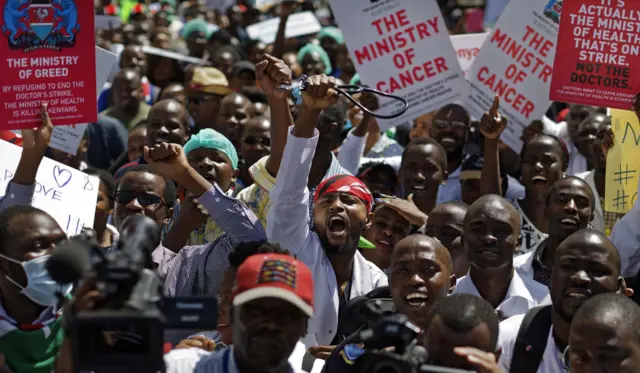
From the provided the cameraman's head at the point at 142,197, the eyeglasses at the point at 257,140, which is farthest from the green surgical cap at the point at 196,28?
the cameraman's head at the point at 142,197

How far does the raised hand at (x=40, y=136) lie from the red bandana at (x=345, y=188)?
138cm

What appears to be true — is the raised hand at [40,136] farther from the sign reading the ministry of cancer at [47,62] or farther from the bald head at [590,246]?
the bald head at [590,246]

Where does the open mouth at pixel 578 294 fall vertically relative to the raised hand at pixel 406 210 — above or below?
above

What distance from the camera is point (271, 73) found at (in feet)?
18.2

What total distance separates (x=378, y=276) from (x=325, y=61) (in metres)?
6.56

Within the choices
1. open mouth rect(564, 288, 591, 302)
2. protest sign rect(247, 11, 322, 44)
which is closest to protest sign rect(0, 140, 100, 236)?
open mouth rect(564, 288, 591, 302)

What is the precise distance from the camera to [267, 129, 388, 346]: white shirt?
542 centimetres

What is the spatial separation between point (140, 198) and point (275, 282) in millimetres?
2476

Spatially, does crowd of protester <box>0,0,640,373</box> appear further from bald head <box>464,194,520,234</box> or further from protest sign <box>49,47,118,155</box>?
protest sign <box>49,47,118,155</box>

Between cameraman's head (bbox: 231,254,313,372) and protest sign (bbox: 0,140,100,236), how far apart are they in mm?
2375

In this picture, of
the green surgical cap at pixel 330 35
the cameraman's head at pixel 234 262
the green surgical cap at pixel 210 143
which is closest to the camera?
the cameraman's head at pixel 234 262

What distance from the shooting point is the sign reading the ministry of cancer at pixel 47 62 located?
6.19 metres

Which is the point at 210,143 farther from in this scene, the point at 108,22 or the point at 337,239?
the point at 108,22

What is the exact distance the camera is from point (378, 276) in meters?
6.25
